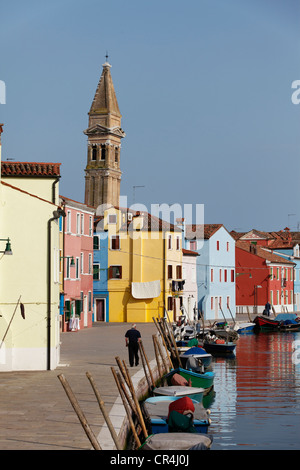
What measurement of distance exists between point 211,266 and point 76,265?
2360cm

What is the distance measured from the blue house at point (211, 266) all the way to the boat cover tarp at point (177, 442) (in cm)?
5683

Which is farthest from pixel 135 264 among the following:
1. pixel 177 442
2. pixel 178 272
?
pixel 177 442

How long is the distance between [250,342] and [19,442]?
43469 mm

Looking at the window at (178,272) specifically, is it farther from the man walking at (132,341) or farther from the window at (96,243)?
the man walking at (132,341)

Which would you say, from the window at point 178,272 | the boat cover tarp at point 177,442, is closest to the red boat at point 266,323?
the window at point 178,272

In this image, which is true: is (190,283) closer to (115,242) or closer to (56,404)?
(115,242)

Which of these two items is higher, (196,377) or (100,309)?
(100,309)

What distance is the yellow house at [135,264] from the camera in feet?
204

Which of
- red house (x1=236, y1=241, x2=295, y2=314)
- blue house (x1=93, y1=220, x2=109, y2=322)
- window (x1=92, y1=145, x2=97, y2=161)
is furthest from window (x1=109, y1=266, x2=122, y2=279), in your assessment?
window (x1=92, y1=145, x2=97, y2=161)

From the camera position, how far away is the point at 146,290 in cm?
6181

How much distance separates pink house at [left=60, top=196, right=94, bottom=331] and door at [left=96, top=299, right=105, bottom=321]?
20.7 ft

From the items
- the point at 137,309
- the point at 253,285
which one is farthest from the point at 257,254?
the point at 137,309

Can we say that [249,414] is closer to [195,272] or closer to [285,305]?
[195,272]

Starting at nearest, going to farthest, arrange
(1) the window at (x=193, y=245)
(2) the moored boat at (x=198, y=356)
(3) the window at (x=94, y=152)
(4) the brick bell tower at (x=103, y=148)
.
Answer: (2) the moored boat at (x=198, y=356)
(1) the window at (x=193, y=245)
(4) the brick bell tower at (x=103, y=148)
(3) the window at (x=94, y=152)
